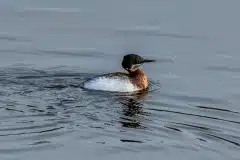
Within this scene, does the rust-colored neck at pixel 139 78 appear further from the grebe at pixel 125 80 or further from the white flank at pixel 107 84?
the white flank at pixel 107 84

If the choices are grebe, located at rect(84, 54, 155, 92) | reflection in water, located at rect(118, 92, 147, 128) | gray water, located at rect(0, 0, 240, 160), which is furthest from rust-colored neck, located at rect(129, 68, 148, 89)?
reflection in water, located at rect(118, 92, 147, 128)

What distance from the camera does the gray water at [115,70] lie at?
14039 mm

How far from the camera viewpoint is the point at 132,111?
649 inches

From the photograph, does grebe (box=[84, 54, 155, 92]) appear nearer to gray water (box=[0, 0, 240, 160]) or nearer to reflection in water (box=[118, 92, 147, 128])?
gray water (box=[0, 0, 240, 160])

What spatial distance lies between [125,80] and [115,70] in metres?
2.28

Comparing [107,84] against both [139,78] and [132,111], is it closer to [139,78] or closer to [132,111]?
[139,78]

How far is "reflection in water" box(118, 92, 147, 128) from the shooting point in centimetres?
1542

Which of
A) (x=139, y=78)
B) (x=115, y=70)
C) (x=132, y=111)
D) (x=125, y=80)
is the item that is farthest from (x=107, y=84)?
(x=115, y=70)

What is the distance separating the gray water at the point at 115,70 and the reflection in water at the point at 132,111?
3cm

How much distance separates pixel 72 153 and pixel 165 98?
4529 mm

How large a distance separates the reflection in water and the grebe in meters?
0.41

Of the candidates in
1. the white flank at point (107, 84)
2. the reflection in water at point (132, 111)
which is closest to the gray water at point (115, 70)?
the reflection in water at point (132, 111)

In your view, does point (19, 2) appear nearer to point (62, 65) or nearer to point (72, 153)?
point (62, 65)

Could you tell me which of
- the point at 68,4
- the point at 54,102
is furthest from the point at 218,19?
the point at 54,102
